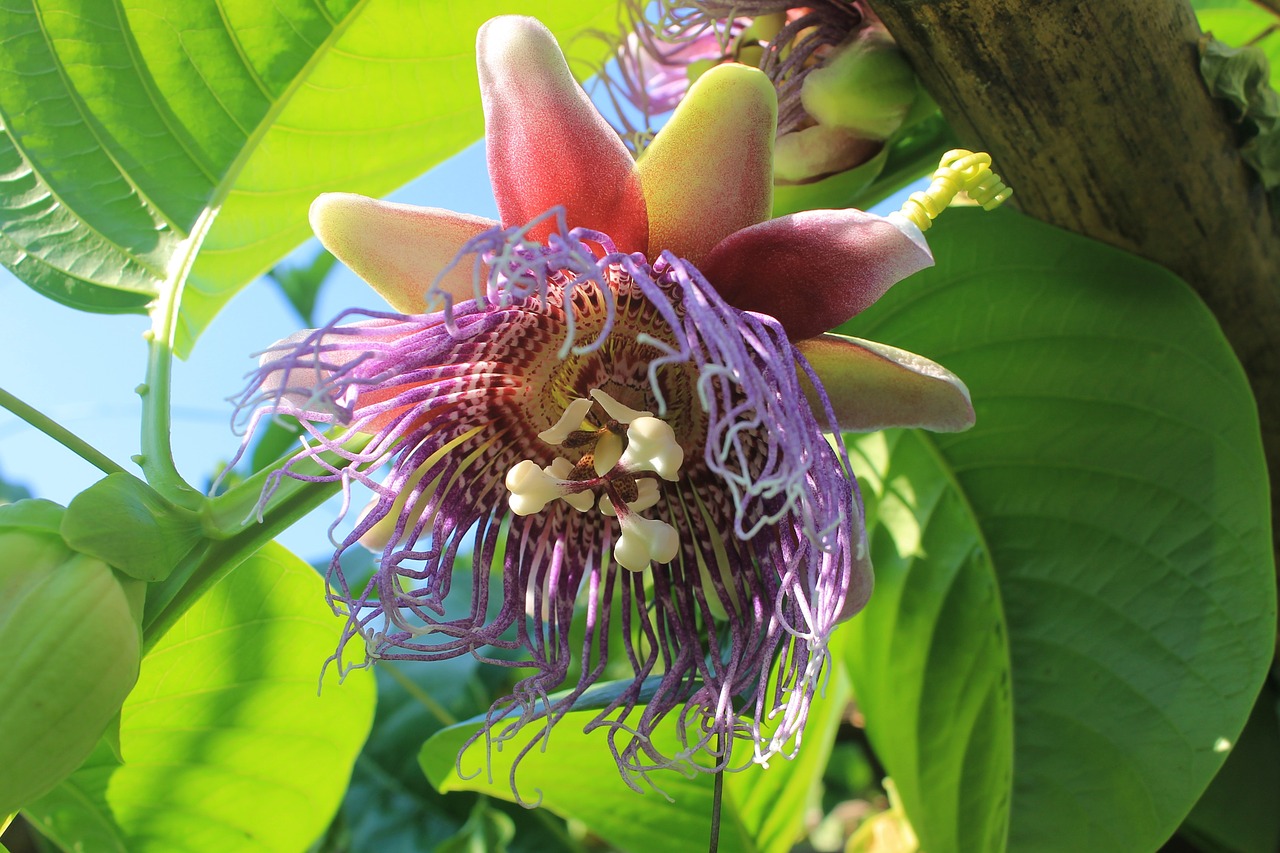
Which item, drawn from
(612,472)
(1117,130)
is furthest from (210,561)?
(1117,130)

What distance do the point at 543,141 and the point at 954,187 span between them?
0.34 m

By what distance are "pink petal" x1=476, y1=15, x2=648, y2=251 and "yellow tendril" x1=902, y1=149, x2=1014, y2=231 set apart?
8.8 inches

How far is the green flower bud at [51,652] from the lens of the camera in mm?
721

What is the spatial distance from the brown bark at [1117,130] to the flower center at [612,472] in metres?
0.46

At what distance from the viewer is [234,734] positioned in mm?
1177

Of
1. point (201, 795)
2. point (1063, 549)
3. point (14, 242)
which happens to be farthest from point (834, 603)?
point (14, 242)

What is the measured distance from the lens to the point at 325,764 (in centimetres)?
123

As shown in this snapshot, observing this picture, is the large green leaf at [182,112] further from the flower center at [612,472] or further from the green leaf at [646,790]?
the green leaf at [646,790]

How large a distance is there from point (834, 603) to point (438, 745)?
55 centimetres

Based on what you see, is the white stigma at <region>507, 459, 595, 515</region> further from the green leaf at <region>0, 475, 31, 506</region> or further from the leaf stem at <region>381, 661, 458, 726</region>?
the green leaf at <region>0, 475, 31, 506</region>

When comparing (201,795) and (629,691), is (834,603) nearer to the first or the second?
(629,691)

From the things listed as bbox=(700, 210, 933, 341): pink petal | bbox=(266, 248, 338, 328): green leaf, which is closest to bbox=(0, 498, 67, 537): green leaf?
bbox=(700, 210, 933, 341): pink petal

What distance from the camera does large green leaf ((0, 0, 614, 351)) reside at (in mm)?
1130

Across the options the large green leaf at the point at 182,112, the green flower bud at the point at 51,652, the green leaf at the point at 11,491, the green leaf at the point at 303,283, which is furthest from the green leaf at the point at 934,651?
the green leaf at the point at 11,491
